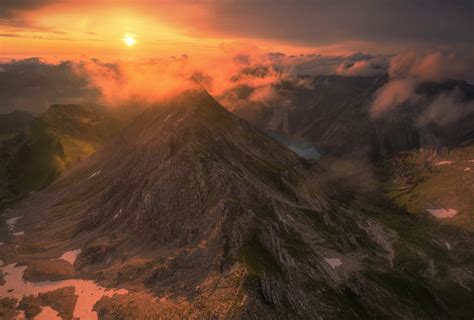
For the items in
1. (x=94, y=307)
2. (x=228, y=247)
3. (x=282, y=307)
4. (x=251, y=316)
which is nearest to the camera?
(x=251, y=316)

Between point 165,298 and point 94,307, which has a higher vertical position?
point 165,298

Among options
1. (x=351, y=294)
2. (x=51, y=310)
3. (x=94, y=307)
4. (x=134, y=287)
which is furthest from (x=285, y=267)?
(x=51, y=310)

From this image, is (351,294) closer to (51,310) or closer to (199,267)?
(199,267)

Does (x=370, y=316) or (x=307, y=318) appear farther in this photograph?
(x=370, y=316)

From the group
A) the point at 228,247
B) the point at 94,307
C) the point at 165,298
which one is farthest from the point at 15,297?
the point at 228,247

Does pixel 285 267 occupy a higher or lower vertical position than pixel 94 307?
higher

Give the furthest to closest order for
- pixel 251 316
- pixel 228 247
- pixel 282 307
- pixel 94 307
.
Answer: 1. pixel 228 247
2. pixel 94 307
3. pixel 282 307
4. pixel 251 316

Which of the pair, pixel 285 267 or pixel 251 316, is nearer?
pixel 251 316

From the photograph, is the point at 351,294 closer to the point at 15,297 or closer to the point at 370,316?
the point at 370,316

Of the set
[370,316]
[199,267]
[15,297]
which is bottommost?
[15,297]
